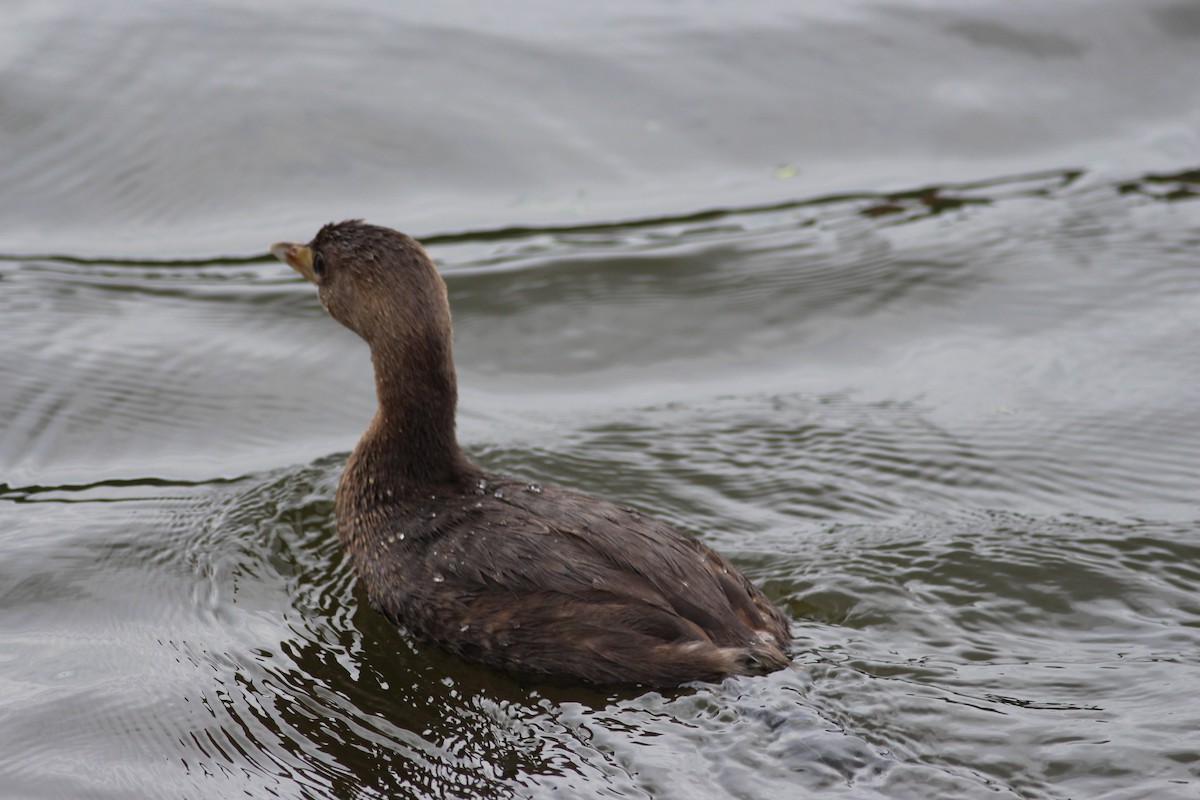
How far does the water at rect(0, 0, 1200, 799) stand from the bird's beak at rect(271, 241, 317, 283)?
3.50 ft

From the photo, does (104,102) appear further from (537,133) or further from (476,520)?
A: (476,520)

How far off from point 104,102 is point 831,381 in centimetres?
556

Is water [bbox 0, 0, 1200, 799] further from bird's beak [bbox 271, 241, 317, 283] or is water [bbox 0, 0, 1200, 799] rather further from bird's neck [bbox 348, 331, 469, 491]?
bird's beak [bbox 271, 241, 317, 283]

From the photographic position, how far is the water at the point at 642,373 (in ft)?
17.6

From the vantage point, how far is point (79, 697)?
5609 millimetres

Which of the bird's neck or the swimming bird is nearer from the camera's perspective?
the swimming bird

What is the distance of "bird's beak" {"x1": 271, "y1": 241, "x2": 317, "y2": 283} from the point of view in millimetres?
7012

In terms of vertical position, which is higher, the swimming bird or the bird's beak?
the bird's beak

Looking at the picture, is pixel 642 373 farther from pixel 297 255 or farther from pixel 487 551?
pixel 487 551

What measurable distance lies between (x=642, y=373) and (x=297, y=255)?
2347 mm

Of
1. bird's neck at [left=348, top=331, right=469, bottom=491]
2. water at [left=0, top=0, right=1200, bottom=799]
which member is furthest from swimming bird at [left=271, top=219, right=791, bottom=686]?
water at [left=0, top=0, right=1200, bottom=799]

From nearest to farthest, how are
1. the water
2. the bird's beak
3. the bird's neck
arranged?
the water < the bird's neck < the bird's beak

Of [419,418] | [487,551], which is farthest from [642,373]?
[487,551]

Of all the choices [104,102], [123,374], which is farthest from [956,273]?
[104,102]
